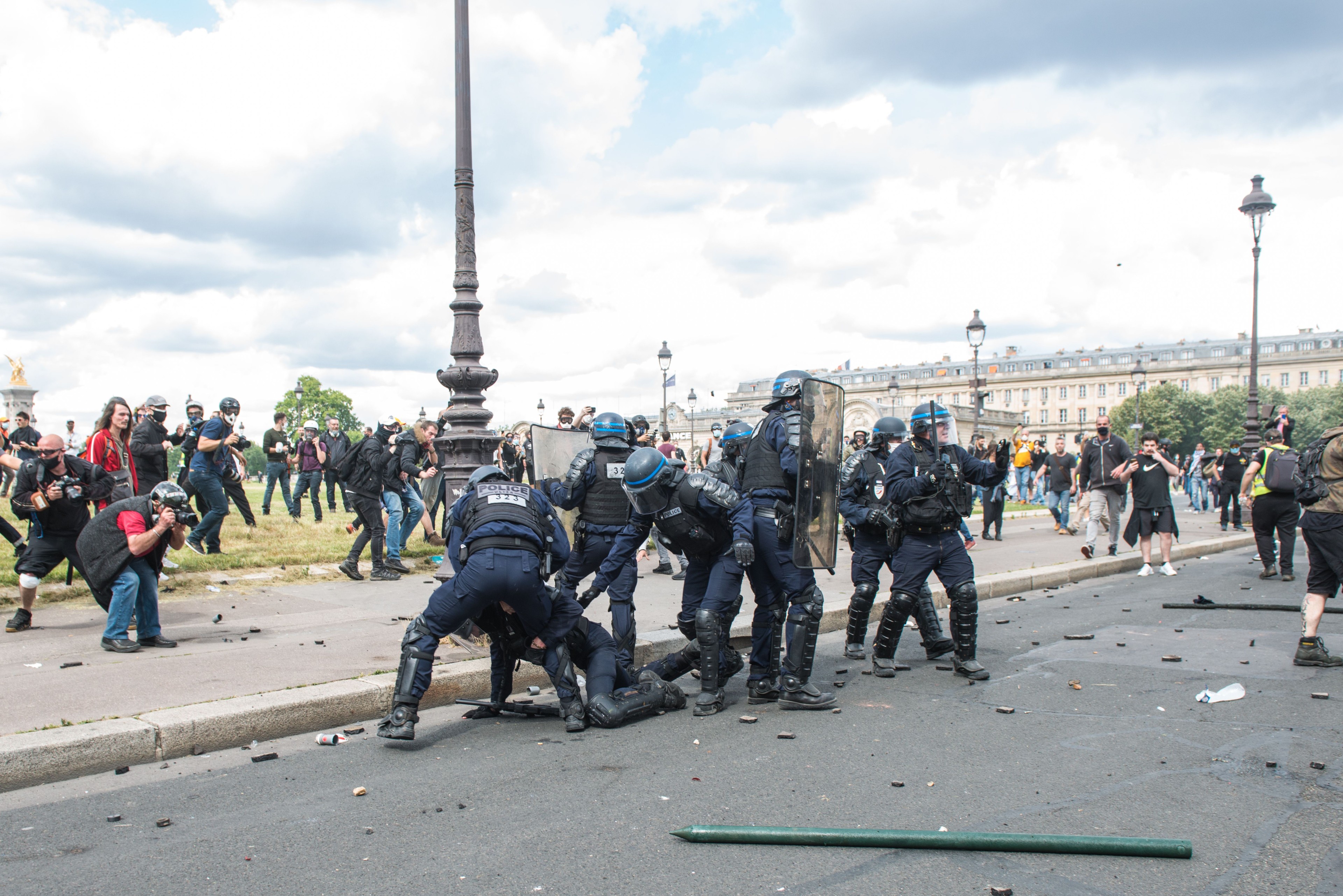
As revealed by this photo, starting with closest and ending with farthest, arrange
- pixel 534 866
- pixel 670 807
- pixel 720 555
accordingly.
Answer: pixel 534 866 < pixel 670 807 < pixel 720 555

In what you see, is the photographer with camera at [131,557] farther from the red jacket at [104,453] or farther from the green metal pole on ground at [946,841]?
the green metal pole on ground at [946,841]

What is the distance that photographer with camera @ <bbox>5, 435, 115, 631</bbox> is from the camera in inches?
284

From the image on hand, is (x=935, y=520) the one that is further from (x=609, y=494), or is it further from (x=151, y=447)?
(x=151, y=447)

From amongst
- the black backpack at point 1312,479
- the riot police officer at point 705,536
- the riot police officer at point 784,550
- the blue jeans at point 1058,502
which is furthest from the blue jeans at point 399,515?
the blue jeans at point 1058,502

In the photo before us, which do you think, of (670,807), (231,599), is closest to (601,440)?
(670,807)

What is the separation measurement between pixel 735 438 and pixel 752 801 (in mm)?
4129

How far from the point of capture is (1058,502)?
58.7ft

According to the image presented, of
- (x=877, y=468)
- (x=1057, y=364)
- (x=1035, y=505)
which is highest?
(x=1057, y=364)

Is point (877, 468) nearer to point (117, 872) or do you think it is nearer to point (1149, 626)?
point (1149, 626)

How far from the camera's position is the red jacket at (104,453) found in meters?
8.45

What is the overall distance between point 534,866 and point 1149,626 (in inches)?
266

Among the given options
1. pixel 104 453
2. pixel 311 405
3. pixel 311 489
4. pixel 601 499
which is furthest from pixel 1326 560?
pixel 311 405

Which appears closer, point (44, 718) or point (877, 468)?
point (44, 718)

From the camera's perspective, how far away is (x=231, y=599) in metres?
8.81
